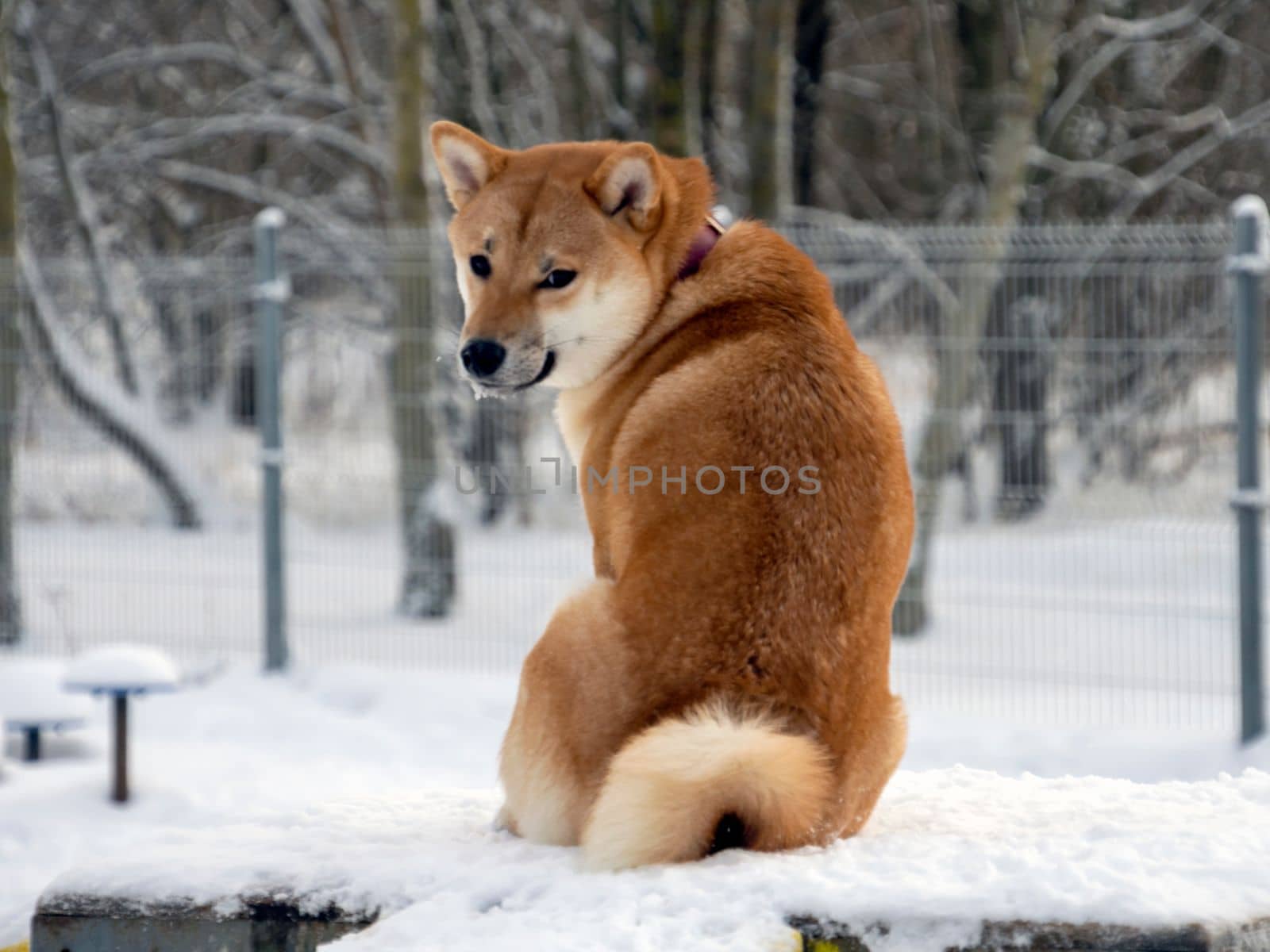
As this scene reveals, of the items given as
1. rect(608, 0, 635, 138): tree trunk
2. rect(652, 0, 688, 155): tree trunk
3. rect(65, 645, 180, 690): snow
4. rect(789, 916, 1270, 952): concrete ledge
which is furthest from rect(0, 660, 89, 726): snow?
rect(608, 0, 635, 138): tree trunk

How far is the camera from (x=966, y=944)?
2.55 metres

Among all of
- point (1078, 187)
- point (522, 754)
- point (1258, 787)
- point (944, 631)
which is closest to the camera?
point (522, 754)

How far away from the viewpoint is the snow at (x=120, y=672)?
→ 583 centimetres

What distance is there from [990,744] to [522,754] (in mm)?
3817

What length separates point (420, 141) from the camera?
8.66m

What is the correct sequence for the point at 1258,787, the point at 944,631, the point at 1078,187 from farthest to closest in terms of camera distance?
the point at 1078,187 < the point at 944,631 < the point at 1258,787

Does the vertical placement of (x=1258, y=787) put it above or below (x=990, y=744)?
above

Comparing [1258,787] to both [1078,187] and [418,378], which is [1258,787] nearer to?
[418,378]

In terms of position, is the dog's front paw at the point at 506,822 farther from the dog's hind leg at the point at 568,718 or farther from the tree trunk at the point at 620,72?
the tree trunk at the point at 620,72

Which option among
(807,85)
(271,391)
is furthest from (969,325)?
(807,85)

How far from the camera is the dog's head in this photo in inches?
119

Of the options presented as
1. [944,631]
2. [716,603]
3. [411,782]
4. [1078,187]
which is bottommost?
[411,782]

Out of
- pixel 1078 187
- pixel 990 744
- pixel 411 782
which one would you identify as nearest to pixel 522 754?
pixel 411 782

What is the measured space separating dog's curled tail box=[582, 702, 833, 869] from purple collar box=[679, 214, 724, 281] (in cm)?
97
